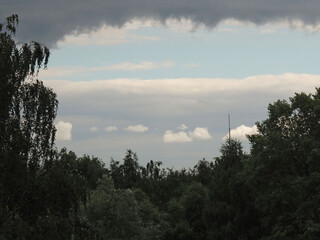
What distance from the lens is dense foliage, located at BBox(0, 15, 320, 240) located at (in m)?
22.7

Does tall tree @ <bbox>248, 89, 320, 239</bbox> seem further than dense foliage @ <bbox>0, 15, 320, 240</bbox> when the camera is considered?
Yes

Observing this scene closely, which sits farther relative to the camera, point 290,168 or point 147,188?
point 147,188

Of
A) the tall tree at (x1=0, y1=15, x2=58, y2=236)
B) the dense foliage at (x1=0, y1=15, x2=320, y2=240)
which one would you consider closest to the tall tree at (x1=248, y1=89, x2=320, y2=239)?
the dense foliage at (x1=0, y1=15, x2=320, y2=240)

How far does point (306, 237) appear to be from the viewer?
46.6 m

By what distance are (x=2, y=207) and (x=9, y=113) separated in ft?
13.1

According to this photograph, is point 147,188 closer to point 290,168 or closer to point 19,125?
point 290,168

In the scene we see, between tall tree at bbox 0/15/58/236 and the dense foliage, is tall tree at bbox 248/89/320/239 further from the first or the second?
tall tree at bbox 0/15/58/236

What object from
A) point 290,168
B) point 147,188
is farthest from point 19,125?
point 147,188

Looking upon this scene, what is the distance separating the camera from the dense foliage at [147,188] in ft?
74.6

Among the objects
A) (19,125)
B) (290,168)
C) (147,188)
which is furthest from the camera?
(147,188)

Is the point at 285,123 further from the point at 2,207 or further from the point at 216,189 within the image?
the point at 2,207

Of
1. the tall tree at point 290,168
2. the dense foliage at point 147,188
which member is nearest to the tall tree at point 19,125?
the dense foliage at point 147,188

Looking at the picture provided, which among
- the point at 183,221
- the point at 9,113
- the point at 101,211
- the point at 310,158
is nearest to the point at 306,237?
the point at 310,158

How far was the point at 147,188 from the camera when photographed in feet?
345
